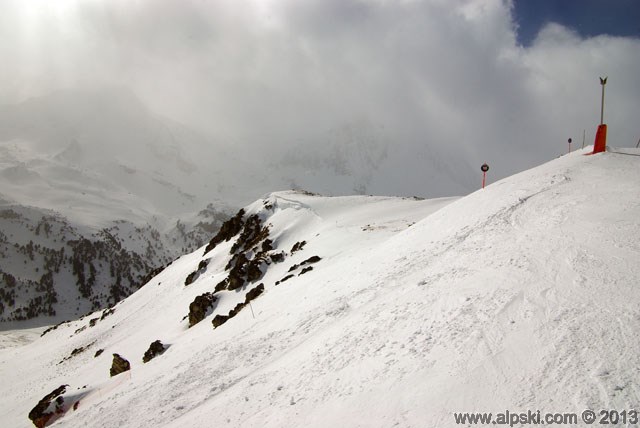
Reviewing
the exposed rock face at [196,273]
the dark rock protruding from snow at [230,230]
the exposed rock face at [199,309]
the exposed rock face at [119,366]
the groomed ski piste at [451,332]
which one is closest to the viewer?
the groomed ski piste at [451,332]

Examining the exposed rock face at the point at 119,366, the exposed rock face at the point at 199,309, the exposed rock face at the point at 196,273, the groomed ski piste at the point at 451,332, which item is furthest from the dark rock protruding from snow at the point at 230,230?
the groomed ski piste at the point at 451,332

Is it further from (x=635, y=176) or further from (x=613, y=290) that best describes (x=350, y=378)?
(x=635, y=176)

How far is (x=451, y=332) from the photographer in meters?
8.72

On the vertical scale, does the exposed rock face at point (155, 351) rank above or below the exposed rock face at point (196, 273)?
below

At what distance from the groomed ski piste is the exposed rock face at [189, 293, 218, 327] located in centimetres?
1234

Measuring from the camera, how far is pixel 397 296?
12.0 m

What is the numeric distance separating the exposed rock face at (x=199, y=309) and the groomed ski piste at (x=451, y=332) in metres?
12.3

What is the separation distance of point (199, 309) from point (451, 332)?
89.3ft

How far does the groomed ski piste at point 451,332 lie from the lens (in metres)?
6.93

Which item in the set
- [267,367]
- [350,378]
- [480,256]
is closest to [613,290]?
[480,256]

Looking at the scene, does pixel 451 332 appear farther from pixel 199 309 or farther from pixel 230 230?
pixel 230 230

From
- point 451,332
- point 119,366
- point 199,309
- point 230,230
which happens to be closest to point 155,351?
point 119,366

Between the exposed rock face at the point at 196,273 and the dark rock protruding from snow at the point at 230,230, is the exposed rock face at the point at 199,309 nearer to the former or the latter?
the exposed rock face at the point at 196,273

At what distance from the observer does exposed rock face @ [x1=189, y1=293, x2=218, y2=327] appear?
31.1 metres
